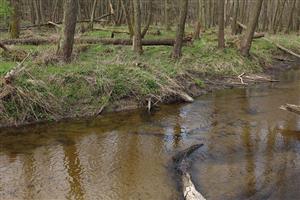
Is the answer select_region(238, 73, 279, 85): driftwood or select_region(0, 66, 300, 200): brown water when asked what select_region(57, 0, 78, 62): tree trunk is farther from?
select_region(238, 73, 279, 85): driftwood

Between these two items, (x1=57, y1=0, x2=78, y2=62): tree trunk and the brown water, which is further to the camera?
(x1=57, y1=0, x2=78, y2=62): tree trunk

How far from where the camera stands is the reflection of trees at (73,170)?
7112 mm

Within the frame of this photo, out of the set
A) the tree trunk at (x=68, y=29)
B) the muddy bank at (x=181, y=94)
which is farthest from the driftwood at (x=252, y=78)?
the tree trunk at (x=68, y=29)

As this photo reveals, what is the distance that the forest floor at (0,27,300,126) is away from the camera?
11.1 metres

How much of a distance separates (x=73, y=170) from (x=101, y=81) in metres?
4.86

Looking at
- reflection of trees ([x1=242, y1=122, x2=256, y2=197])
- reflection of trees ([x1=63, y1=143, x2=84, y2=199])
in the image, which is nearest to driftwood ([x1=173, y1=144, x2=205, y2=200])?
reflection of trees ([x1=242, y1=122, x2=256, y2=197])

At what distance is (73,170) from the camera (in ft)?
26.6

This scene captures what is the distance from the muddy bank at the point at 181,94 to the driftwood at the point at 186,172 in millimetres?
3817

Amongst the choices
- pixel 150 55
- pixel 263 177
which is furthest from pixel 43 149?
pixel 150 55

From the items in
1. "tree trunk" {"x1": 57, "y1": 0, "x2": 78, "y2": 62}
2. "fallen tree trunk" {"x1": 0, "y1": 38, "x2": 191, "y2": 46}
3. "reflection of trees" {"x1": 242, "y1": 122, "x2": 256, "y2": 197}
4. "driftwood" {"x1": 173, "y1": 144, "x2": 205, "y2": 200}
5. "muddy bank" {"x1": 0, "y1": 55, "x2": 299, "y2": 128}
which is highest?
"tree trunk" {"x1": 57, "y1": 0, "x2": 78, "y2": 62}

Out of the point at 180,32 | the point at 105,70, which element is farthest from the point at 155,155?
the point at 180,32

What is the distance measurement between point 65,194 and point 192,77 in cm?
967

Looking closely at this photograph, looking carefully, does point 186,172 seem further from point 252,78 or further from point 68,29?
point 252,78

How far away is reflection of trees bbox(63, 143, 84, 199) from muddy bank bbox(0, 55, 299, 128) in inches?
86.6
